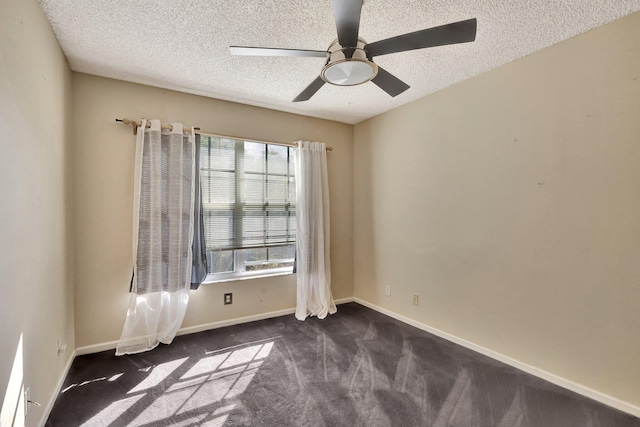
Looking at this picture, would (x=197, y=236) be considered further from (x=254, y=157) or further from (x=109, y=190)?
(x=254, y=157)

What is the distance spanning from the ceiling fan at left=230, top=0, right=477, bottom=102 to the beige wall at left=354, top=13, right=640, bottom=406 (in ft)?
3.65

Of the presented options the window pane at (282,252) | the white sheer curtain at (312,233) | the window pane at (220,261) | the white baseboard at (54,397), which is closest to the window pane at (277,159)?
the white sheer curtain at (312,233)

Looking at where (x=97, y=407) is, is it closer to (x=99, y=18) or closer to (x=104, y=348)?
(x=104, y=348)

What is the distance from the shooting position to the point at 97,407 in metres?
1.83

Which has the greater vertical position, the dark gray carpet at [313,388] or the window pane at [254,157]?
the window pane at [254,157]

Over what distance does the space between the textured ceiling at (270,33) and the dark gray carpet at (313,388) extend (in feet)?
7.72

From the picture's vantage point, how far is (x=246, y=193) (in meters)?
3.19

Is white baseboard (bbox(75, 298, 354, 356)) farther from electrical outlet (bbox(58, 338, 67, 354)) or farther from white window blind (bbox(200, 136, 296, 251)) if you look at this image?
white window blind (bbox(200, 136, 296, 251))

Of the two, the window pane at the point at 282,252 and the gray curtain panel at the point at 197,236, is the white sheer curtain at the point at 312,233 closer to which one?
the window pane at the point at 282,252

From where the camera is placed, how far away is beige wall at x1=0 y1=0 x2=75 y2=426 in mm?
1240

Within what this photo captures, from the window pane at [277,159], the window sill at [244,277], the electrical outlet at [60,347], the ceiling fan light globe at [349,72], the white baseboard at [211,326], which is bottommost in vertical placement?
the white baseboard at [211,326]

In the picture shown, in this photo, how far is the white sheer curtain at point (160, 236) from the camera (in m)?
2.56

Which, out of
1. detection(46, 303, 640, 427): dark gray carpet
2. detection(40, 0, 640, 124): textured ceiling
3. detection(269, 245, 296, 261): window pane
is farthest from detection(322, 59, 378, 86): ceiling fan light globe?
detection(269, 245, 296, 261): window pane

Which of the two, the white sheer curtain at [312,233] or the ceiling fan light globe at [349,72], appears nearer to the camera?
the ceiling fan light globe at [349,72]
